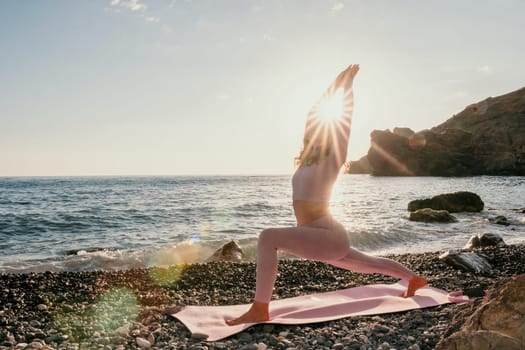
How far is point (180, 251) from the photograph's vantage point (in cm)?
1385

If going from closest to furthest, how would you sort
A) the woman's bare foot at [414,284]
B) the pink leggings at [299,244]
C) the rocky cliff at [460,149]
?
the pink leggings at [299,244] → the woman's bare foot at [414,284] → the rocky cliff at [460,149]

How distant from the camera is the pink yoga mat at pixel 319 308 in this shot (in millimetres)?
4691

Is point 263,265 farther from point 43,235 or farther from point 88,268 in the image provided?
point 43,235

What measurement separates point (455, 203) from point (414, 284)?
2384cm

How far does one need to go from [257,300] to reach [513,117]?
401 ft

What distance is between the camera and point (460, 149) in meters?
96.3

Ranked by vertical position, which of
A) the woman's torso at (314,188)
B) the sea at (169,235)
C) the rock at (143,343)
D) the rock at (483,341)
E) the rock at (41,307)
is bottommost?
the sea at (169,235)

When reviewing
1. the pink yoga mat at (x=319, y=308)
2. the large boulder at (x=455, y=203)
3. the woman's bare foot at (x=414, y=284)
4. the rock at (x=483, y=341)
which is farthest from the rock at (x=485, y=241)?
the large boulder at (x=455, y=203)

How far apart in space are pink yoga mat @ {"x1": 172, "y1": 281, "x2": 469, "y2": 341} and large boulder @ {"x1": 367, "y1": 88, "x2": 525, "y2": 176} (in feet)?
317

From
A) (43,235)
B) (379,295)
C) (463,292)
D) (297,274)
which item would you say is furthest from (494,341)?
(43,235)

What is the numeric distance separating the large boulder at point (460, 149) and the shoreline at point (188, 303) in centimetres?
9202

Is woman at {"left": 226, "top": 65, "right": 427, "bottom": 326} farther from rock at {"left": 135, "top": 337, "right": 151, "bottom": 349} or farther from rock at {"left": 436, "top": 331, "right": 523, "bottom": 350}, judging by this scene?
rock at {"left": 436, "top": 331, "right": 523, "bottom": 350}

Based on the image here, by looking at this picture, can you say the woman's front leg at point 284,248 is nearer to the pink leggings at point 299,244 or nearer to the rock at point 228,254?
the pink leggings at point 299,244

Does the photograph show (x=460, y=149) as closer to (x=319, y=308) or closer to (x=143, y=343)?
(x=319, y=308)
